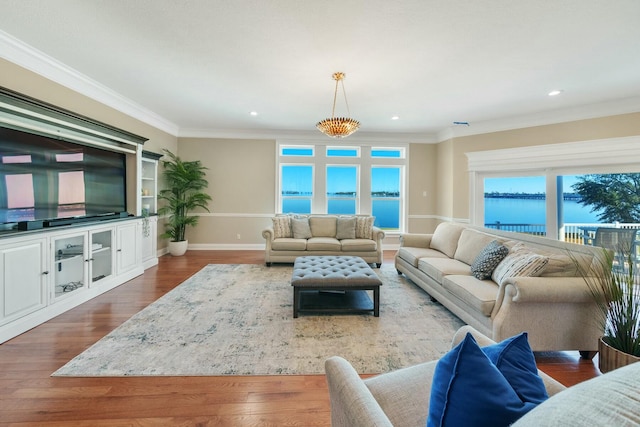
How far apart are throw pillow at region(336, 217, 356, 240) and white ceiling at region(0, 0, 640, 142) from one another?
2096mm

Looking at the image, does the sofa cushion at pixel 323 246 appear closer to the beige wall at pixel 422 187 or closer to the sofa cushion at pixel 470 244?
the sofa cushion at pixel 470 244

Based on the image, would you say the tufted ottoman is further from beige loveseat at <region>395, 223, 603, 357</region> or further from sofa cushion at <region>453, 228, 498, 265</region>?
sofa cushion at <region>453, 228, 498, 265</region>

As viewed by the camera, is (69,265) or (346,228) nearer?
(69,265)

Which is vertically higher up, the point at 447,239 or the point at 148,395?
the point at 447,239

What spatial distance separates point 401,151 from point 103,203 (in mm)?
5873

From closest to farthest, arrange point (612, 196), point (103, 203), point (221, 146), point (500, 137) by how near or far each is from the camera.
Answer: point (103, 203)
point (612, 196)
point (500, 137)
point (221, 146)

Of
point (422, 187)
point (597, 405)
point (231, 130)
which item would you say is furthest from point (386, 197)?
point (597, 405)

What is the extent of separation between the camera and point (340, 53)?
2.85m

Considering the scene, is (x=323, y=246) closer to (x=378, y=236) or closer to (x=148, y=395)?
(x=378, y=236)

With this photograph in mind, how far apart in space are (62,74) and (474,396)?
475cm

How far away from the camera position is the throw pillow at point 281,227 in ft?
17.1

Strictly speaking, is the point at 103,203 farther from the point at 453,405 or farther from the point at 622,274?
the point at 622,274

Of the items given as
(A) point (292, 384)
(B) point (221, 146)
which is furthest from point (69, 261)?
(B) point (221, 146)

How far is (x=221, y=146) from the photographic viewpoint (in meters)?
6.23
